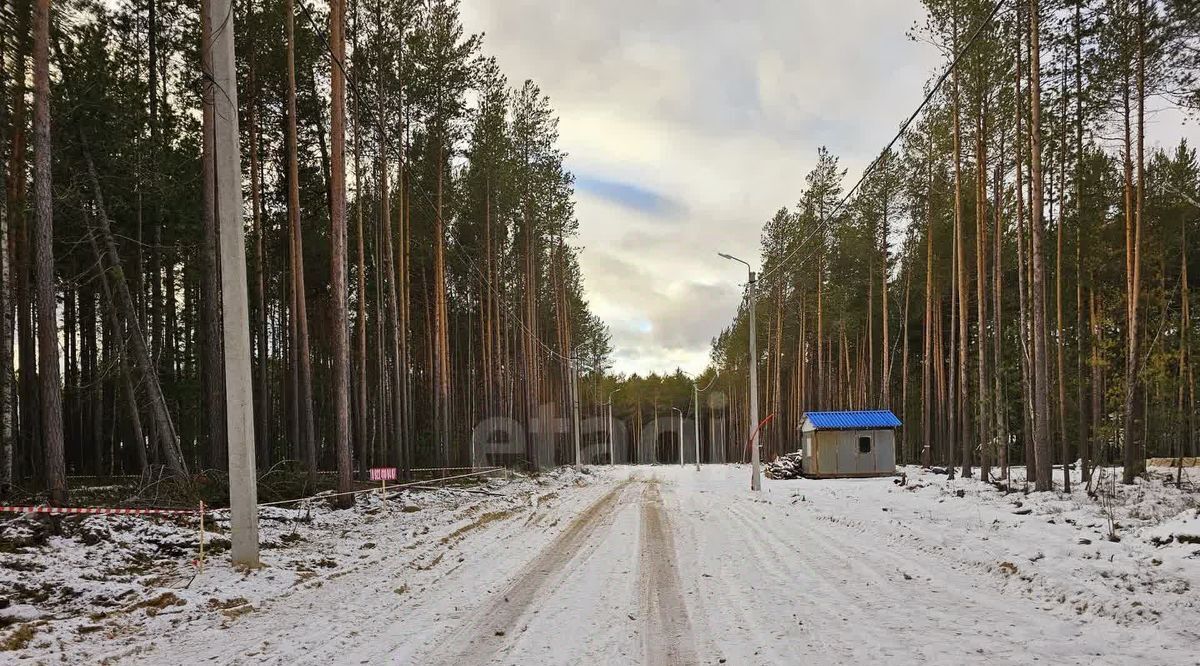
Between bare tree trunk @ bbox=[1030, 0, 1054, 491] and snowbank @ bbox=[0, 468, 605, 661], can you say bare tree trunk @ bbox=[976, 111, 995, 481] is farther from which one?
snowbank @ bbox=[0, 468, 605, 661]

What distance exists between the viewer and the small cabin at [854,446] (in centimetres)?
3228

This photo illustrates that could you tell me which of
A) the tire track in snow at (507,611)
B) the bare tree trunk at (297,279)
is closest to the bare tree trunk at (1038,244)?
the tire track in snow at (507,611)

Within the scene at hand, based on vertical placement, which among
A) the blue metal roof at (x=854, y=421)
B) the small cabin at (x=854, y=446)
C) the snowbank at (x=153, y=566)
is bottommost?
the small cabin at (x=854, y=446)

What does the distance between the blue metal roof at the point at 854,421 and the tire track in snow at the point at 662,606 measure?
21702mm

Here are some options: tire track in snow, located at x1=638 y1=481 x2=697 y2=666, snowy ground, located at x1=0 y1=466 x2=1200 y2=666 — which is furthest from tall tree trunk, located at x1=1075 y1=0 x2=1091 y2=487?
tire track in snow, located at x1=638 y1=481 x2=697 y2=666

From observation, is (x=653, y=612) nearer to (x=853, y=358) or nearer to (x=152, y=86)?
(x=152, y=86)

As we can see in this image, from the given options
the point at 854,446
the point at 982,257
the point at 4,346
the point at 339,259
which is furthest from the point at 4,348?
the point at 854,446

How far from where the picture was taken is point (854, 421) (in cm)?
3250

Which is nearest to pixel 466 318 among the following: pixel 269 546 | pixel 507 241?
pixel 507 241

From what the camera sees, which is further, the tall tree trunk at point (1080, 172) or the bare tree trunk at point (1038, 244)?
the tall tree trunk at point (1080, 172)

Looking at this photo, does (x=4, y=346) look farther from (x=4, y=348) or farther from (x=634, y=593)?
(x=634, y=593)

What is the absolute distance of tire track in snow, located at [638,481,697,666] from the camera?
17.5ft

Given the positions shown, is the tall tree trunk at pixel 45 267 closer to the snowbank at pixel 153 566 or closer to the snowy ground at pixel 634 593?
the snowbank at pixel 153 566

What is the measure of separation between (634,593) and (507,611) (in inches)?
58.6
